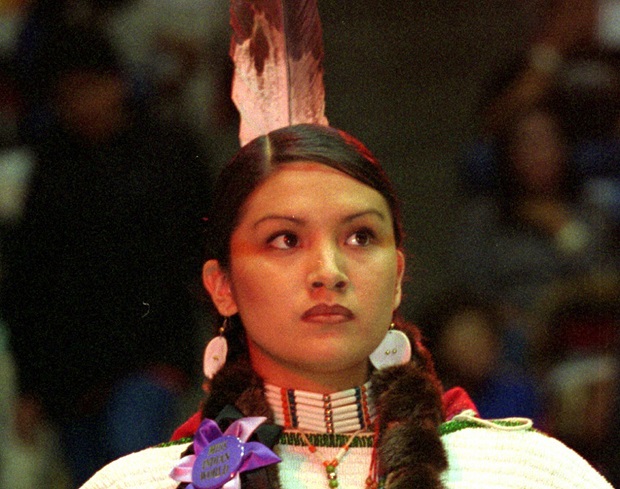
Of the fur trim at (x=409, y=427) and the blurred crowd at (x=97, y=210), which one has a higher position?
the blurred crowd at (x=97, y=210)

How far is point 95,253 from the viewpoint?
1731 mm

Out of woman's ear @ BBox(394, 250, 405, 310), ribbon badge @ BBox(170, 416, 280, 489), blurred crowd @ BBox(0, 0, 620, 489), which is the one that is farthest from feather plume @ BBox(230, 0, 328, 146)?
ribbon badge @ BBox(170, 416, 280, 489)

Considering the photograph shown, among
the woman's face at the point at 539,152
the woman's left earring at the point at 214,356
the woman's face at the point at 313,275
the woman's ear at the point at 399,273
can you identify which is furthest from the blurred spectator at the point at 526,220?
the woman's left earring at the point at 214,356

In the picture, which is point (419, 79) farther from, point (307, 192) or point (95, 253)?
Result: point (95, 253)

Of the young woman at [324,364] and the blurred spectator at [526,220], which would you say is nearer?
the young woman at [324,364]

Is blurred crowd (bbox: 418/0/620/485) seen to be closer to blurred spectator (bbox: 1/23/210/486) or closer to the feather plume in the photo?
the feather plume

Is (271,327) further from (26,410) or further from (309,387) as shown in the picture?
(26,410)

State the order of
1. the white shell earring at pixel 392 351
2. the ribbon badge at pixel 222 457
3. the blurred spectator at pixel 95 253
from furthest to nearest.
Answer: the blurred spectator at pixel 95 253 → the white shell earring at pixel 392 351 → the ribbon badge at pixel 222 457

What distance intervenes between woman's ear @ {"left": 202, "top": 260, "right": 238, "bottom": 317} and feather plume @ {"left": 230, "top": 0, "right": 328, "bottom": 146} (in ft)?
0.77

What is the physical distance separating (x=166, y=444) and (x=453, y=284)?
598 millimetres

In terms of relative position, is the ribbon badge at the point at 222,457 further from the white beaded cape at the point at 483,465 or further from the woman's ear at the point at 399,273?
the woman's ear at the point at 399,273

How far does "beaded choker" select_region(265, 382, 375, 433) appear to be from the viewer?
60.4 inches

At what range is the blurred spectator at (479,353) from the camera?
1793 mm

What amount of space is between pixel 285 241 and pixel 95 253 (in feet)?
1.31
